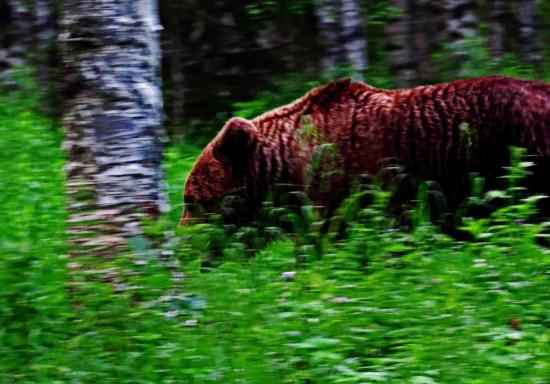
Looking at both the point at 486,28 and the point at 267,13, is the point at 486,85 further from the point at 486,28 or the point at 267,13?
the point at 486,28

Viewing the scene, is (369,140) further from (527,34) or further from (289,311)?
(527,34)

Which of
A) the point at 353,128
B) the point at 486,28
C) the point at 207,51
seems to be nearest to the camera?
the point at 353,128

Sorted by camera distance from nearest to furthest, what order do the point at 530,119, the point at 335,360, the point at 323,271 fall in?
the point at 335,360
the point at 323,271
the point at 530,119

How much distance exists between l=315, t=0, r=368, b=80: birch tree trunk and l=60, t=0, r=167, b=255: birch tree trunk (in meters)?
5.07

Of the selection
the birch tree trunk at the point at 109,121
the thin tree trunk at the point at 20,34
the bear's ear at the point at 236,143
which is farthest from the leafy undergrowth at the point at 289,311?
the thin tree trunk at the point at 20,34

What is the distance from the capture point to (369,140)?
700cm

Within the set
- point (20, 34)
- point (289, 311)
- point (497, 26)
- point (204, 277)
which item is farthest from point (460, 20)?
point (289, 311)

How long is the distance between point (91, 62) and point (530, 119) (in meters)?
2.87

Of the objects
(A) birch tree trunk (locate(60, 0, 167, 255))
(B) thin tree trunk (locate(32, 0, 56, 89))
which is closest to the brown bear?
(A) birch tree trunk (locate(60, 0, 167, 255))

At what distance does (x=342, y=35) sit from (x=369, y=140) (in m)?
4.10

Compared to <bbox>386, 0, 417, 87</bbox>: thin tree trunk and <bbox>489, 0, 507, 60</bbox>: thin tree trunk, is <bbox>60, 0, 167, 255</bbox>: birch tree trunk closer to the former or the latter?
<bbox>386, 0, 417, 87</bbox>: thin tree trunk

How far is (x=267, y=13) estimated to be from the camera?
12.6 m

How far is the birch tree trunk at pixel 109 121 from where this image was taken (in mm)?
5594

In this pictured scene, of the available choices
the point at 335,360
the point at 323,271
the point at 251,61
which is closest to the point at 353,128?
the point at 323,271
